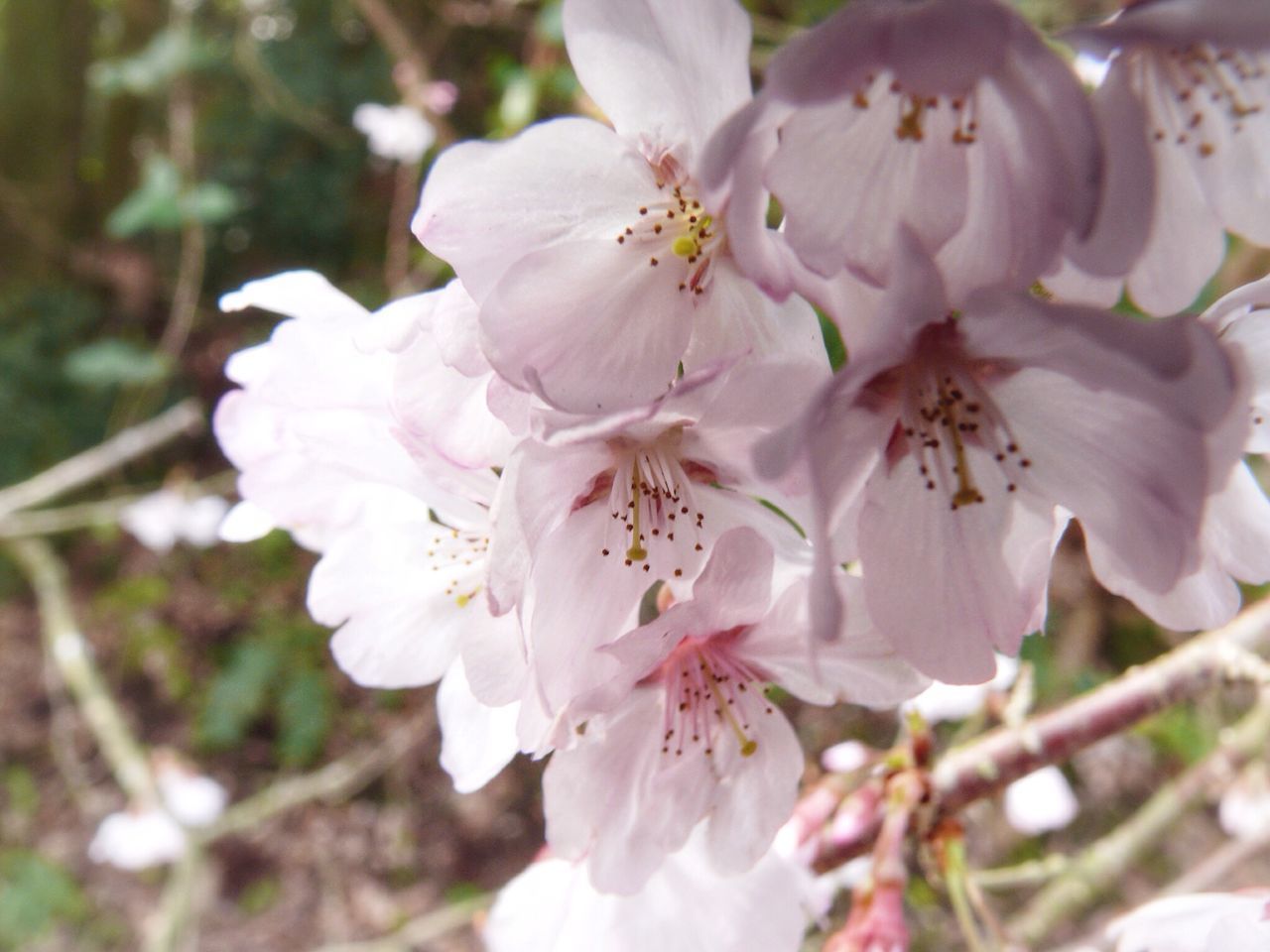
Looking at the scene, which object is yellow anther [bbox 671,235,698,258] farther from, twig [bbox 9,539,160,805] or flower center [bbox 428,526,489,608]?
twig [bbox 9,539,160,805]

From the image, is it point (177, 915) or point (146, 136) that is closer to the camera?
point (177, 915)

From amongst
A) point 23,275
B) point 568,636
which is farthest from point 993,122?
point 23,275

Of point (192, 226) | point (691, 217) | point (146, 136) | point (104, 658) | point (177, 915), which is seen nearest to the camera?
point (691, 217)

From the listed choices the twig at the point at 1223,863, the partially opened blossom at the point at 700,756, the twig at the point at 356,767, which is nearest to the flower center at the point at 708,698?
the partially opened blossom at the point at 700,756

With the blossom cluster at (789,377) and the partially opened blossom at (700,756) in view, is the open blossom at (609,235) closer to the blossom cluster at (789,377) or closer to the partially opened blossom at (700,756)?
the blossom cluster at (789,377)

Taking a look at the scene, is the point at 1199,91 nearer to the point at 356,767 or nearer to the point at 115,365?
the point at 356,767

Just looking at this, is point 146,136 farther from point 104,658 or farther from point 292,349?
point 292,349

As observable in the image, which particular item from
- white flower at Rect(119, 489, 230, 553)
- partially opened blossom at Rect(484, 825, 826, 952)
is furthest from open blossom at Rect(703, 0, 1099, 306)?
white flower at Rect(119, 489, 230, 553)

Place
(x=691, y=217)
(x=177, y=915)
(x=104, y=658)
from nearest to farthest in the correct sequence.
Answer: (x=691, y=217) < (x=177, y=915) < (x=104, y=658)
